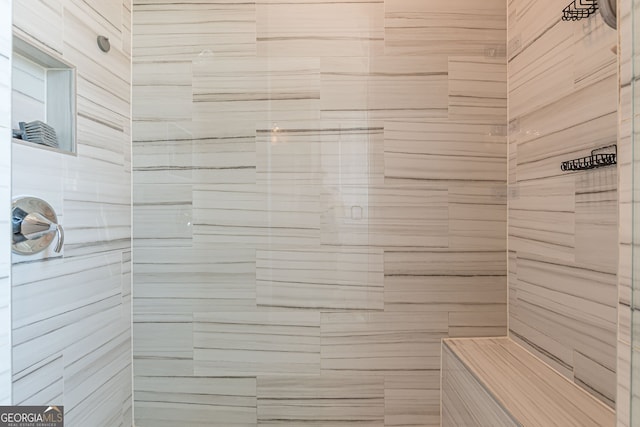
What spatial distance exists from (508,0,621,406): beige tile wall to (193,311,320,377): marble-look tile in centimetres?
86

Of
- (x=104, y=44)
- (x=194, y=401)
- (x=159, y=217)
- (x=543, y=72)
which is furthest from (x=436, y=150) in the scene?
(x=194, y=401)

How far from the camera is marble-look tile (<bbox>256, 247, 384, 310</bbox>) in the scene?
5.30 feet

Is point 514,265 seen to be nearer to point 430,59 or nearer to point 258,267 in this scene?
point 430,59

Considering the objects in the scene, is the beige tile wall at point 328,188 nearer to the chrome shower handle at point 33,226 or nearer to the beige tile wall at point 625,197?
the chrome shower handle at point 33,226

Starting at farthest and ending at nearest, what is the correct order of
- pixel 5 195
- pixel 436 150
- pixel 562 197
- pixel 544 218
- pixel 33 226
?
1. pixel 436 150
2. pixel 544 218
3. pixel 562 197
4. pixel 33 226
5. pixel 5 195

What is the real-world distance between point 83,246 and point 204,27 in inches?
39.2

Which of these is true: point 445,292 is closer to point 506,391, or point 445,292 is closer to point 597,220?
point 506,391

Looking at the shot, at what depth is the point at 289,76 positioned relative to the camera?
1.61 metres

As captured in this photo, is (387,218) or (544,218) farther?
(387,218)

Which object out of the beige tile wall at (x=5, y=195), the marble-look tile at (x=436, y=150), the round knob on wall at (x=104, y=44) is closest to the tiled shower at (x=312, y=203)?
the marble-look tile at (x=436, y=150)

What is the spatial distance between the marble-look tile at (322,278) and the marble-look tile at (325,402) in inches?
12.5

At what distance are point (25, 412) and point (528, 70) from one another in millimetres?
1883

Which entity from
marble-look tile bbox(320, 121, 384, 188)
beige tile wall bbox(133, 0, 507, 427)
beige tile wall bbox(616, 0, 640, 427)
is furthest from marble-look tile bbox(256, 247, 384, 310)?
beige tile wall bbox(616, 0, 640, 427)

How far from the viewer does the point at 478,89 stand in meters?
1.61
